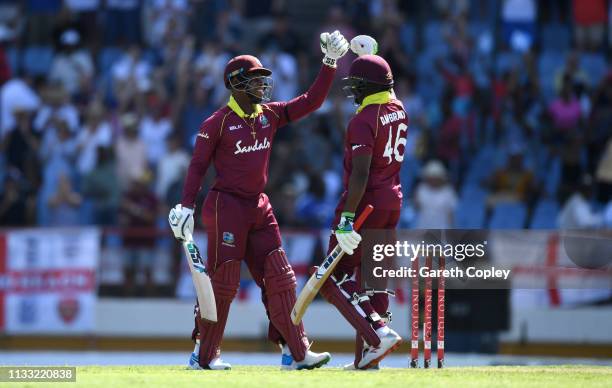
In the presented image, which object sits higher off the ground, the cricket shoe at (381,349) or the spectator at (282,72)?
the spectator at (282,72)

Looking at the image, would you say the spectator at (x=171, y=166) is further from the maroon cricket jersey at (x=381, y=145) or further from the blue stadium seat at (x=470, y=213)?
the maroon cricket jersey at (x=381, y=145)

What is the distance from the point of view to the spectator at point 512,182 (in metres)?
20.8

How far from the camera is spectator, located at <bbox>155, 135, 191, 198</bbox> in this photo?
815 inches

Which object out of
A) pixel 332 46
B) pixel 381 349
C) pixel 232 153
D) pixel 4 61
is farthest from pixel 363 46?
pixel 4 61

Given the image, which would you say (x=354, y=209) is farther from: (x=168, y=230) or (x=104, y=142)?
(x=104, y=142)

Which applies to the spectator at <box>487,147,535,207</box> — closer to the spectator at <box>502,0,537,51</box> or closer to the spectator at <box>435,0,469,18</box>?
the spectator at <box>502,0,537,51</box>

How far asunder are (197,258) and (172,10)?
11.9 m

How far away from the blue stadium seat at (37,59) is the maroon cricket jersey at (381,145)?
12938 mm

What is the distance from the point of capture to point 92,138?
70.9 ft

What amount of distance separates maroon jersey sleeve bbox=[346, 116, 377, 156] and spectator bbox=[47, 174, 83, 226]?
9.71 meters

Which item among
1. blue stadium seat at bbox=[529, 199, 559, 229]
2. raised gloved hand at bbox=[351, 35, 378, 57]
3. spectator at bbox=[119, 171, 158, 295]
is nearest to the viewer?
raised gloved hand at bbox=[351, 35, 378, 57]

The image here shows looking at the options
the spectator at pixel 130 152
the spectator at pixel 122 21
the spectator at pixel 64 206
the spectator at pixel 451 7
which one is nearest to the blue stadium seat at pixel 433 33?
the spectator at pixel 451 7

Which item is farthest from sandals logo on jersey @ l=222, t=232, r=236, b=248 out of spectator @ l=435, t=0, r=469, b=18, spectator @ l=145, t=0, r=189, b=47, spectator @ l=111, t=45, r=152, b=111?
spectator @ l=435, t=0, r=469, b=18

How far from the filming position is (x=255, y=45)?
76.4ft
